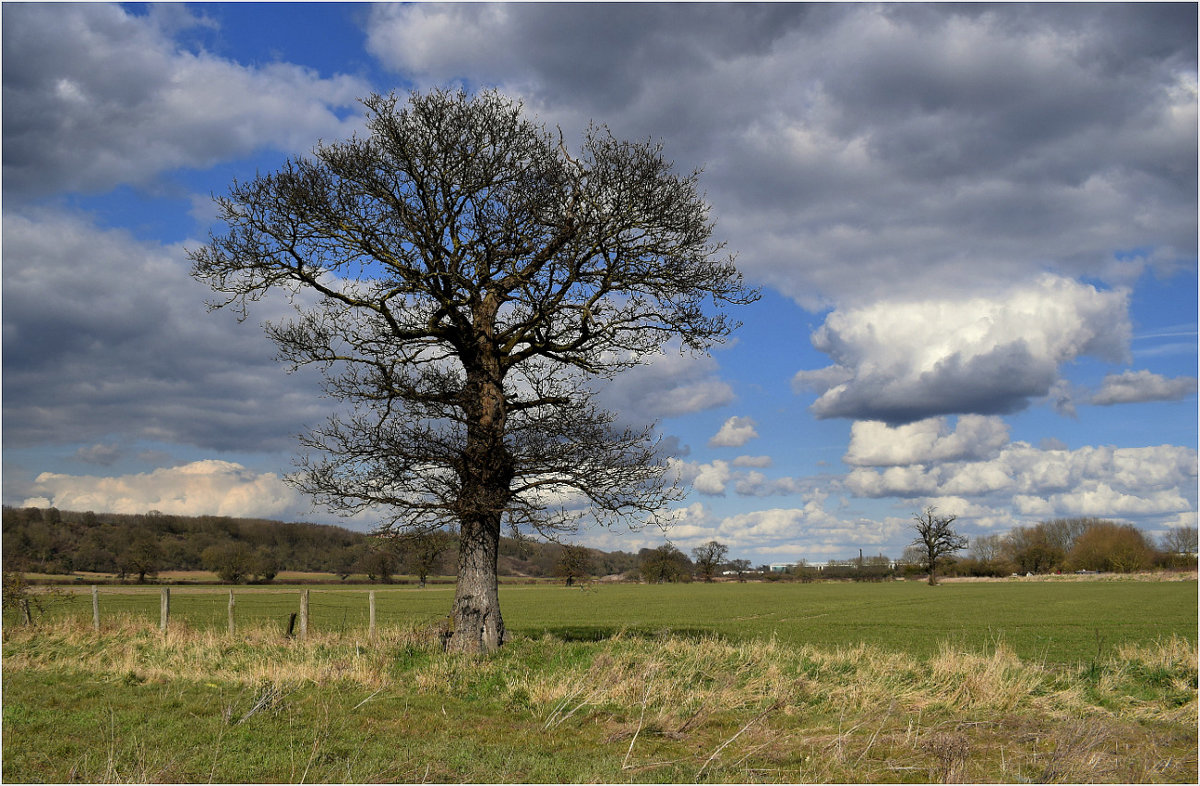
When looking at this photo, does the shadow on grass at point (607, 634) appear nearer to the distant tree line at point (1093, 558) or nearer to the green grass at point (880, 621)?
the green grass at point (880, 621)

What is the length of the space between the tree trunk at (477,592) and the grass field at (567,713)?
655 mm

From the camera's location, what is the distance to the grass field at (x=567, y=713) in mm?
7758

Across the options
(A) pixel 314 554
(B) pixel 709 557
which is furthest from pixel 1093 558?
(A) pixel 314 554

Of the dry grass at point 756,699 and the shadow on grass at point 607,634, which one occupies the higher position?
the dry grass at point 756,699

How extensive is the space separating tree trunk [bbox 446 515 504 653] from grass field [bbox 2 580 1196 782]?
2.15ft

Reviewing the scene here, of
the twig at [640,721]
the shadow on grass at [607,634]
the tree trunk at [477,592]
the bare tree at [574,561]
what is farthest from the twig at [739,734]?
the tree trunk at [477,592]

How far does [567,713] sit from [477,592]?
5.90 metres

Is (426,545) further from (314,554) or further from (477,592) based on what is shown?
(314,554)

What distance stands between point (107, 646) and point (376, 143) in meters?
12.2

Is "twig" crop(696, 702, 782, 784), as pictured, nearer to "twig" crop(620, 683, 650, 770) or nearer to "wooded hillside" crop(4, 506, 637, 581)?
"twig" crop(620, 683, 650, 770)

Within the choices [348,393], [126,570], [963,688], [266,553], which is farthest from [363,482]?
[266,553]

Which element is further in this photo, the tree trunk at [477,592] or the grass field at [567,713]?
the tree trunk at [477,592]

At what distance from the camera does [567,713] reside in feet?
33.7

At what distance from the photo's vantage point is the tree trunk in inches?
610
